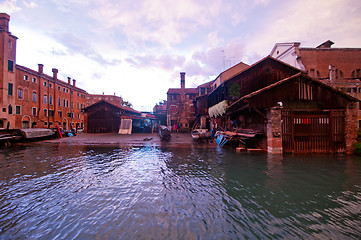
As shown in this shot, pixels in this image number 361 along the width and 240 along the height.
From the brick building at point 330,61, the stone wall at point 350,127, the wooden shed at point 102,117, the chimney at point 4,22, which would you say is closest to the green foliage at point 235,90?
the stone wall at point 350,127

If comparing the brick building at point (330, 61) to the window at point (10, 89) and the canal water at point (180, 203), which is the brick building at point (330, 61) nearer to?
the canal water at point (180, 203)

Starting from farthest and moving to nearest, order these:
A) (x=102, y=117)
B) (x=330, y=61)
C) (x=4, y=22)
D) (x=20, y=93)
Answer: (x=20, y=93) < (x=102, y=117) < (x=4, y=22) < (x=330, y=61)

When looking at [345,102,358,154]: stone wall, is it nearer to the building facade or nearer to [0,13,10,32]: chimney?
the building facade

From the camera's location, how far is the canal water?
321 cm

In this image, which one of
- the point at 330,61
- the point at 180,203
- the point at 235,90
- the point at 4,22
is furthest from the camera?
the point at 4,22

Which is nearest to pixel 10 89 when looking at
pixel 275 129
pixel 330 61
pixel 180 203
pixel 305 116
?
pixel 180 203

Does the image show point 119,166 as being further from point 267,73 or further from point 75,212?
point 267,73

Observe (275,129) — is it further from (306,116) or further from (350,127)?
(350,127)

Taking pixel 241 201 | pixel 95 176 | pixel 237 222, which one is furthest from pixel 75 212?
pixel 241 201

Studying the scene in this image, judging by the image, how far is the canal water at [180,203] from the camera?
3215 millimetres

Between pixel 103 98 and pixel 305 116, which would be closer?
pixel 305 116

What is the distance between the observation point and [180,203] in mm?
4332

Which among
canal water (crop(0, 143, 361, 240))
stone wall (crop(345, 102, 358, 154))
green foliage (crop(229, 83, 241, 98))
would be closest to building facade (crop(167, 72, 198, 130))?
green foliage (crop(229, 83, 241, 98))

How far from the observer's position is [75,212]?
388cm
